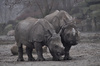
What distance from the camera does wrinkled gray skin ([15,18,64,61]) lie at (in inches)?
554

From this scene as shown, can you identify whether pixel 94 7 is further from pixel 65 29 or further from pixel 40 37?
pixel 40 37

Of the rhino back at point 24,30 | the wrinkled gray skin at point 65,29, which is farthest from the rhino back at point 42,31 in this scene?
the rhino back at point 24,30

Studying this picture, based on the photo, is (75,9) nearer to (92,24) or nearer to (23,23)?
(92,24)

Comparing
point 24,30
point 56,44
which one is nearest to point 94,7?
point 24,30

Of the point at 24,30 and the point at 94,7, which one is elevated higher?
the point at 24,30

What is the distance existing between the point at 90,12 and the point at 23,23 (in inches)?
1245

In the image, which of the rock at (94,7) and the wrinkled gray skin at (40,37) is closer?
the wrinkled gray skin at (40,37)

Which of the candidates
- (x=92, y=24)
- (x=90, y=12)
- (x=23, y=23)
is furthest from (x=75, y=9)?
(x=23, y=23)

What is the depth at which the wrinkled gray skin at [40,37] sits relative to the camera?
46.2ft

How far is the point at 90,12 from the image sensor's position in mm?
46938

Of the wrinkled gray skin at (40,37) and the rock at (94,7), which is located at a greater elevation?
the wrinkled gray skin at (40,37)

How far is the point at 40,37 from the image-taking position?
1462 centimetres

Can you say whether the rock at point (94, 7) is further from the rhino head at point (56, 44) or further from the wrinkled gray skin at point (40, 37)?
the rhino head at point (56, 44)

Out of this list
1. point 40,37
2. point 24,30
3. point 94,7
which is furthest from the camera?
point 94,7
